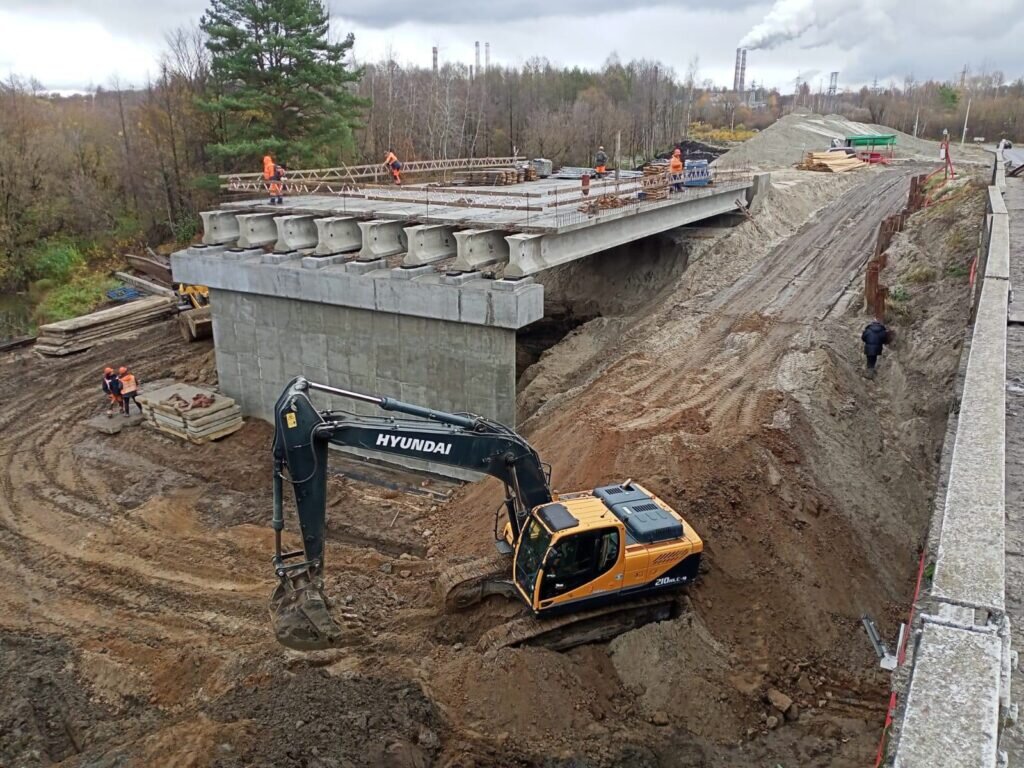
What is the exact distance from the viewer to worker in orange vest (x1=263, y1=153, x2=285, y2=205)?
23.0 m

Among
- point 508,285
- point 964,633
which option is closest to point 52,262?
point 508,285

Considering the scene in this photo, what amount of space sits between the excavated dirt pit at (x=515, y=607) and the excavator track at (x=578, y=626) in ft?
0.83

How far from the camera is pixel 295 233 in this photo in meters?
21.5

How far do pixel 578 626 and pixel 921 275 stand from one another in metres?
17.4

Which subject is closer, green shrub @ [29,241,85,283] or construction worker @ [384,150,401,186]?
construction worker @ [384,150,401,186]

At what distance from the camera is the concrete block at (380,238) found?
20.0 m

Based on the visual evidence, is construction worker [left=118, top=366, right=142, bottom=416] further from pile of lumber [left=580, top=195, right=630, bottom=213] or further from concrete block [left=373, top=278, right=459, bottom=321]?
pile of lumber [left=580, top=195, right=630, bottom=213]

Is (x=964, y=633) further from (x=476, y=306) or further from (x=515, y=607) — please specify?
(x=476, y=306)

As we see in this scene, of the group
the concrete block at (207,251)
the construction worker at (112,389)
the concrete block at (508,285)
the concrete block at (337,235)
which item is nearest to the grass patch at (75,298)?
the construction worker at (112,389)

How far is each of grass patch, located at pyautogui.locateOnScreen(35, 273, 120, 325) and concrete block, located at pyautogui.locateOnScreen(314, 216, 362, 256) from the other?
20.9 meters

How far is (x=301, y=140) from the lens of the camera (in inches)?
1528

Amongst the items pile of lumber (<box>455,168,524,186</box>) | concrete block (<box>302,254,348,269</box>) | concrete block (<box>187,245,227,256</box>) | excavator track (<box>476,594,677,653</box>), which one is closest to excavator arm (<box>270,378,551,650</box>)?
excavator track (<box>476,594,677,653</box>)

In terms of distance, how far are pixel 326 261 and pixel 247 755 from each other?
45.9ft

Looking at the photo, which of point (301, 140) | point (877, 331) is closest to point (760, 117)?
point (301, 140)
